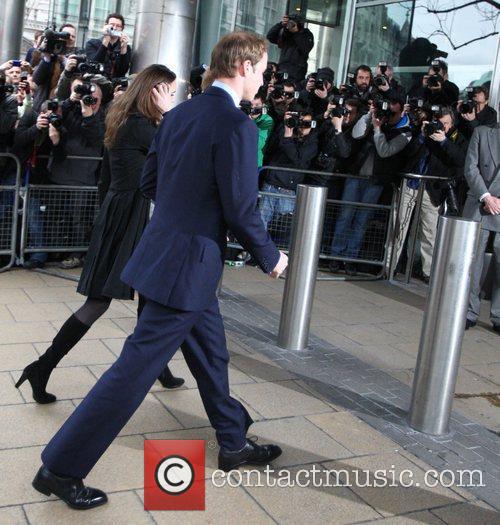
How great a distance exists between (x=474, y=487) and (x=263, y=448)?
109 cm

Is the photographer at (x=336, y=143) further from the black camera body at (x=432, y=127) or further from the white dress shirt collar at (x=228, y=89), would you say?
the white dress shirt collar at (x=228, y=89)

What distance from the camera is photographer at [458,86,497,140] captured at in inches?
339

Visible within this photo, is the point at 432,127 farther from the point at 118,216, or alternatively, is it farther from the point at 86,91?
the point at 118,216

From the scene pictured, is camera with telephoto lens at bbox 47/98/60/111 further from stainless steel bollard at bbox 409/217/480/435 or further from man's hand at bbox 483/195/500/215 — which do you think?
stainless steel bollard at bbox 409/217/480/435

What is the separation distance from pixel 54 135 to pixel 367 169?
3.52 metres

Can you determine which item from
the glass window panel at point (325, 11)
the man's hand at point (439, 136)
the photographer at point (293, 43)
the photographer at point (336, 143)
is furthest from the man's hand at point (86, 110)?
the glass window panel at point (325, 11)

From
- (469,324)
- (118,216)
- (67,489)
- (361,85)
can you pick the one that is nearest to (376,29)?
(361,85)

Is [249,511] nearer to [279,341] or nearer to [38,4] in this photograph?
[279,341]

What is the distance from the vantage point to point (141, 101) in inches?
178

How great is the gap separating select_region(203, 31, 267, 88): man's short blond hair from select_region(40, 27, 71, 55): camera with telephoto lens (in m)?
5.83

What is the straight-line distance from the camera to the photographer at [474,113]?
8617 millimetres

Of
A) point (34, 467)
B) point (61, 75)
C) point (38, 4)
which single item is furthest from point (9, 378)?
point (38, 4)

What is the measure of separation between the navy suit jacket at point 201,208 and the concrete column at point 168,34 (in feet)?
17.5

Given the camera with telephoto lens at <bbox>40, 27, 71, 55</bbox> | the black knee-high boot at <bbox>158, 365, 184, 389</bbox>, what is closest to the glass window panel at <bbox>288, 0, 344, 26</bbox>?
the camera with telephoto lens at <bbox>40, 27, 71, 55</bbox>
